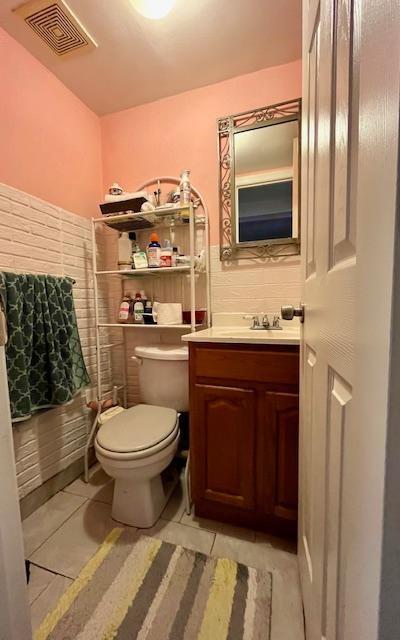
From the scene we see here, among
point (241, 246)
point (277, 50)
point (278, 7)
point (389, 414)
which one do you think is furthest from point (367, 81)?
point (277, 50)

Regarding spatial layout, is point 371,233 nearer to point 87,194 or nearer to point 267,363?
point 267,363

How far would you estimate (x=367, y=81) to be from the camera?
28 centimetres

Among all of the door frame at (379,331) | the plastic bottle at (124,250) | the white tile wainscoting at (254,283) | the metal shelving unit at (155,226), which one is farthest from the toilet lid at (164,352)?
the door frame at (379,331)

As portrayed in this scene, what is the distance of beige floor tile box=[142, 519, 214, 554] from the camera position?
1058 millimetres

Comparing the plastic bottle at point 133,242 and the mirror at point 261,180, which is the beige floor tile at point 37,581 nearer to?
the plastic bottle at point 133,242

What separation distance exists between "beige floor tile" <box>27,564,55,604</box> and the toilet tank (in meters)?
0.73

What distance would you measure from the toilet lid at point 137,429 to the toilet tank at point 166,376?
0.06m

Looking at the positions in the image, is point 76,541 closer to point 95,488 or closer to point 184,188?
point 95,488

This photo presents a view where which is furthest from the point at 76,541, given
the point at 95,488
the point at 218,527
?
the point at 218,527

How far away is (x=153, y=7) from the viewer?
3.40 feet

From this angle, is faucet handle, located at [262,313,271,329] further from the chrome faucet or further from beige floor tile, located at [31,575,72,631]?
beige floor tile, located at [31,575,72,631]

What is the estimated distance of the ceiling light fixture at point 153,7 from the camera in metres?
1.02

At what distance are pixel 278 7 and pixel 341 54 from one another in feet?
3.70

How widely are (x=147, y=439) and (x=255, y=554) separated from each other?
609 millimetres
